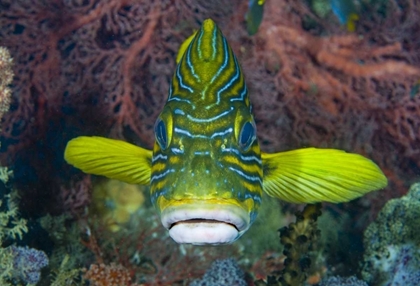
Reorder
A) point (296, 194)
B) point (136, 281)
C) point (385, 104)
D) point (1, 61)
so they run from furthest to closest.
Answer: point (385, 104)
point (136, 281)
point (1, 61)
point (296, 194)

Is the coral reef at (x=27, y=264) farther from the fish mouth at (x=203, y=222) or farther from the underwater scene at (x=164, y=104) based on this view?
the fish mouth at (x=203, y=222)

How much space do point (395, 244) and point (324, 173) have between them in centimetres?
190

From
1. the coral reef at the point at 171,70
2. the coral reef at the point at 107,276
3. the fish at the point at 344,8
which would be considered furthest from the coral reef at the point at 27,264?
the fish at the point at 344,8

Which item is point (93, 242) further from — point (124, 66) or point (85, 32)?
point (85, 32)

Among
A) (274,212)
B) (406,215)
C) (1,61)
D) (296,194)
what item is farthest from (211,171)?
(274,212)

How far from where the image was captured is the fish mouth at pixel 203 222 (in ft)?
7.71

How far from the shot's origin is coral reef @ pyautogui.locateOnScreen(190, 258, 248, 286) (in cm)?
442

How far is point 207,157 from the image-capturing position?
2613mm

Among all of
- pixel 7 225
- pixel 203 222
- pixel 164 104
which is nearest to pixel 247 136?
pixel 203 222

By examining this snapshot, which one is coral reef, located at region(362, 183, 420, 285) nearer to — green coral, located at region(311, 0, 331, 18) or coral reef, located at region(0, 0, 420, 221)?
coral reef, located at region(0, 0, 420, 221)

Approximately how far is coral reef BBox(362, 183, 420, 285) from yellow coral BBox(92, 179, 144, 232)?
2.99 meters

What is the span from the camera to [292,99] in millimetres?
5367

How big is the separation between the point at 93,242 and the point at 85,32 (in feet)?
8.70

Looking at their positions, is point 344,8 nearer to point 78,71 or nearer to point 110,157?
point 110,157
